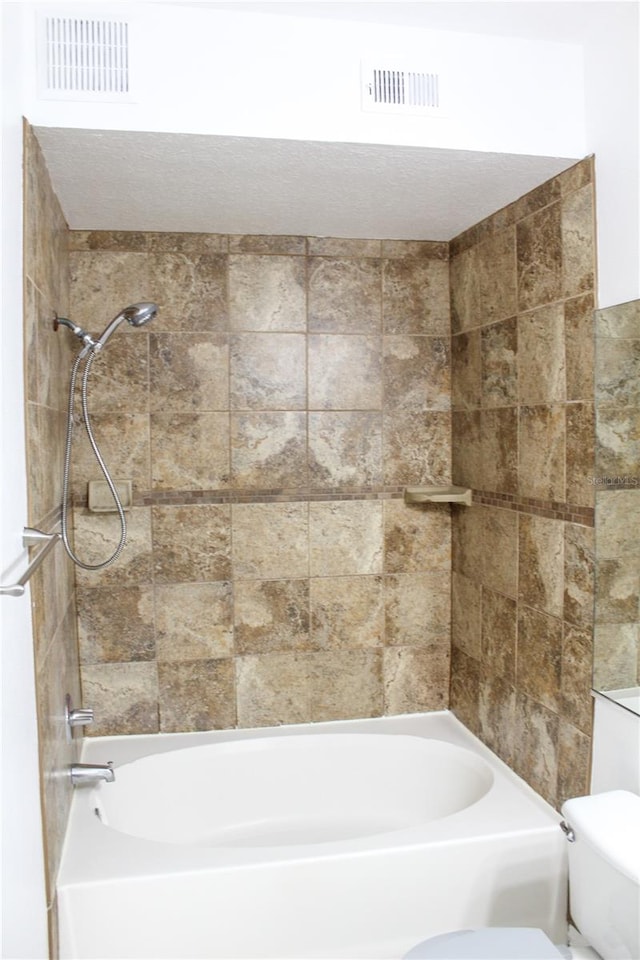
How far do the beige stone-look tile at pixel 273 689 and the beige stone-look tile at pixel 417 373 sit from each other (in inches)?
41.1

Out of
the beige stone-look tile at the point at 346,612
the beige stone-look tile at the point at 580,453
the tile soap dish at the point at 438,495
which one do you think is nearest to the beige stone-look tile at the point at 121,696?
the beige stone-look tile at the point at 346,612

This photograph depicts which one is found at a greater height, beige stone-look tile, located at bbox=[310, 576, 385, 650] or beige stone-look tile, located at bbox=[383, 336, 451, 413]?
beige stone-look tile, located at bbox=[383, 336, 451, 413]

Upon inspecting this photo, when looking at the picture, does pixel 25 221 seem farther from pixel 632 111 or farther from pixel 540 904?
pixel 540 904

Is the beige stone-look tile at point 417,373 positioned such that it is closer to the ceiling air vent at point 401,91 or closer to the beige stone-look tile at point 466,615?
the beige stone-look tile at point 466,615

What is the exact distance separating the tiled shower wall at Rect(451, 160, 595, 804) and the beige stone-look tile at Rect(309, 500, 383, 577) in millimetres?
323

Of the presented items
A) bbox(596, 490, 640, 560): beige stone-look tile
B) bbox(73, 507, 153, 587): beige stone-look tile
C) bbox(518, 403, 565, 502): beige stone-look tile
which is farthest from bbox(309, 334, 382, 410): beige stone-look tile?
bbox(596, 490, 640, 560): beige stone-look tile

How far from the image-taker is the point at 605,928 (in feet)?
5.41

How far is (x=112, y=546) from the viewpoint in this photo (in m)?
2.62

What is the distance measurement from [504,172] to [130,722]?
7.31 ft

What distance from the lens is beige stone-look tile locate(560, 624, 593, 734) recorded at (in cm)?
195

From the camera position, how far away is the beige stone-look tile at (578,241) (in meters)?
1.92

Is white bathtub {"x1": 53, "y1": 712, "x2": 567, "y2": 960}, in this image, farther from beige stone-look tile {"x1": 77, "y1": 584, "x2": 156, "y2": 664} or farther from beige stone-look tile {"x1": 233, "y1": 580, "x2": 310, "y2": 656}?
beige stone-look tile {"x1": 233, "y1": 580, "x2": 310, "y2": 656}

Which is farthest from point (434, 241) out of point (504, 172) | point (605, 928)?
point (605, 928)

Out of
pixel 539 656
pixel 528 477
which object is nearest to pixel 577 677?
pixel 539 656
